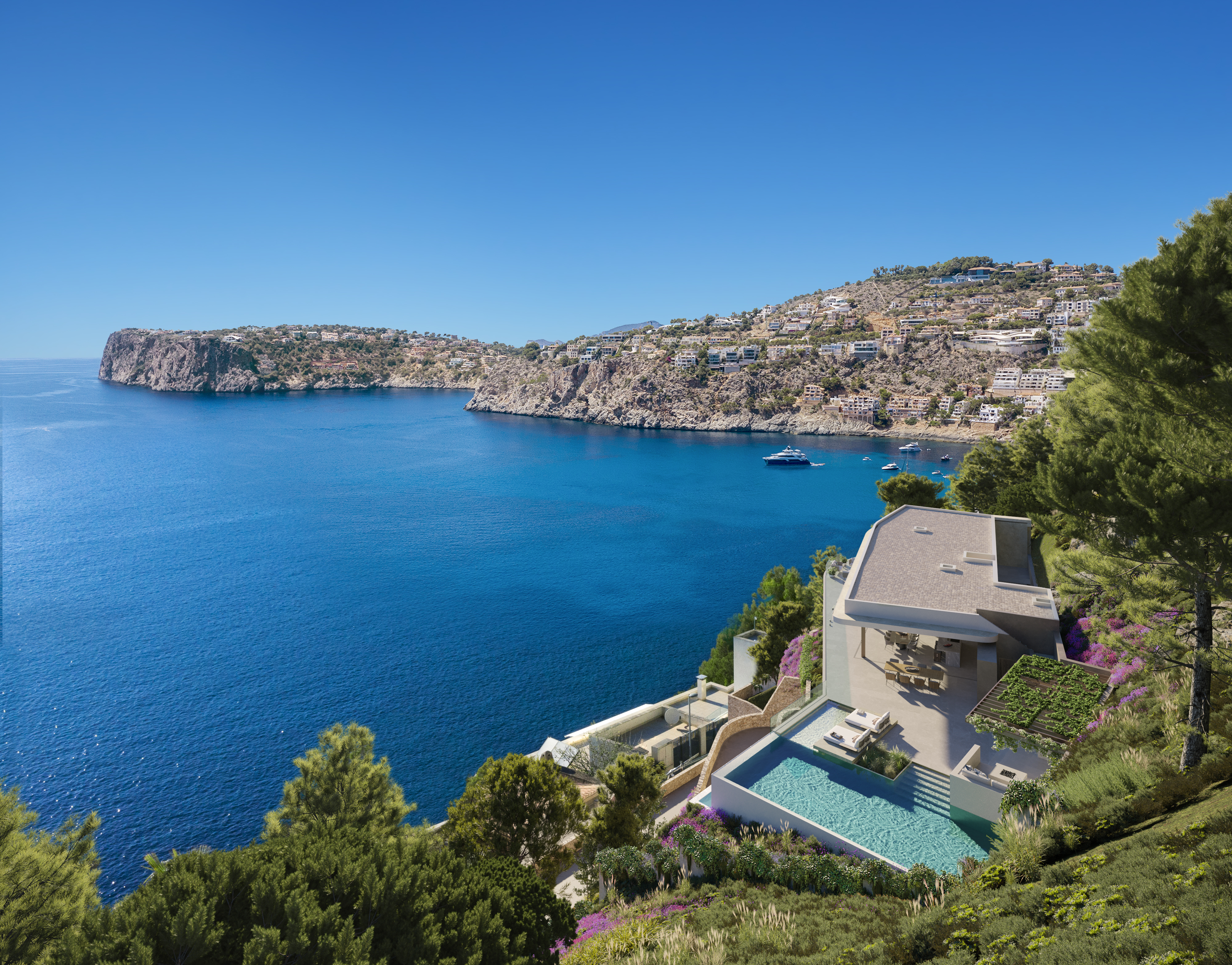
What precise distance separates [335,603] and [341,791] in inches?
954

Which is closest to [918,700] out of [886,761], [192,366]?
[886,761]

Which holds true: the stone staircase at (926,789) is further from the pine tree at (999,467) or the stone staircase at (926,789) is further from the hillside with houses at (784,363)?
the hillside with houses at (784,363)

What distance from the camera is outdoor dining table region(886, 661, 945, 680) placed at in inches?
499

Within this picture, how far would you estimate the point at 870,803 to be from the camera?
9.46 meters

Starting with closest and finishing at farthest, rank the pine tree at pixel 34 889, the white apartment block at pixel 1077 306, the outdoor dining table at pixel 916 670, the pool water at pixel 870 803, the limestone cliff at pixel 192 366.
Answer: the pine tree at pixel 34 889
the pool water at pixel 870 803
the outdoor dining table at pixel 916 670
the white apartment block at pixel 1077 306
the limestone cliff at pixel 192 366

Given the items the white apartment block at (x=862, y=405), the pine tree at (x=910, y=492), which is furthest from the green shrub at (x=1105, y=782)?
the white apartment block at (x=862, y=405)

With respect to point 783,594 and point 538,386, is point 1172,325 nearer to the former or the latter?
point 783,594

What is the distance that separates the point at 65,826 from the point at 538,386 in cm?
11971

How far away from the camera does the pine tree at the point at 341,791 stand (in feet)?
35.0

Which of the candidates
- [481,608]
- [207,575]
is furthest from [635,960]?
[207,575]

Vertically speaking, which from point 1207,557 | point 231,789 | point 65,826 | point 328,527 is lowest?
point 231,789

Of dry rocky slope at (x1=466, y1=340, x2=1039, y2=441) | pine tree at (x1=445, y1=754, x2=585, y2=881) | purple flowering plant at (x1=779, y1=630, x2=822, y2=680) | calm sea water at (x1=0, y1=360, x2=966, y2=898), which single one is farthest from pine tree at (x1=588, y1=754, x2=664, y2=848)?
dry rocky slope at (x1=466, y1=340, x2=1039, y2=441)

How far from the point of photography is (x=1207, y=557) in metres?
6.79

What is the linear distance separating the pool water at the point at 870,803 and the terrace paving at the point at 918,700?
757mm
